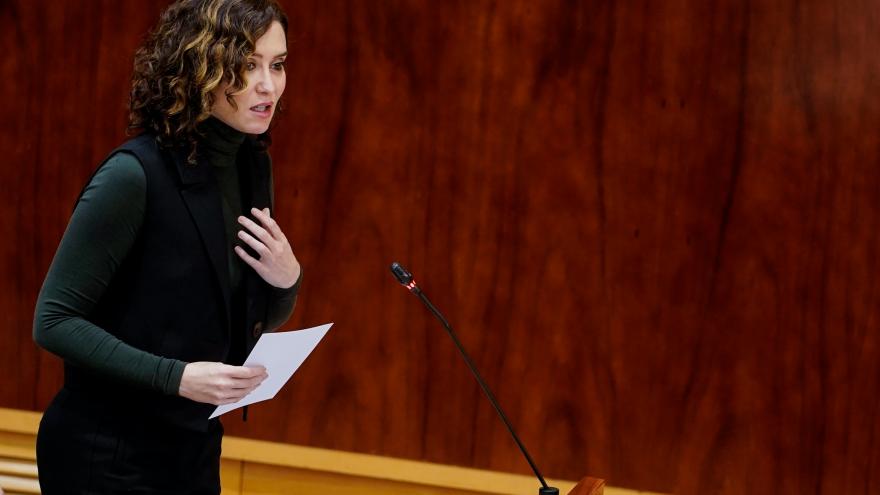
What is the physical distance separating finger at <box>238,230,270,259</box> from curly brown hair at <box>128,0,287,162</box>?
0.06 meters

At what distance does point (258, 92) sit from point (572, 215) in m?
0.63

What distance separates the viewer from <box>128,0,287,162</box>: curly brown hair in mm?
752

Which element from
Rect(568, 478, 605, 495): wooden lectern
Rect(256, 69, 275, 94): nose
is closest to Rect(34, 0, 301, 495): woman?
Rect(256, 69, 275, 94): nose

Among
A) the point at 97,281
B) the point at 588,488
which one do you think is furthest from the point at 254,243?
the point at 588,488

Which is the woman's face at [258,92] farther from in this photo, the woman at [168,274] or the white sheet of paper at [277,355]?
the white sheet of paper at [277,355]

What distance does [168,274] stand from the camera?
0.73m

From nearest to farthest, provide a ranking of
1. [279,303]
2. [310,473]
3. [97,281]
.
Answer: [97,281]
[279,303]
[310,473]

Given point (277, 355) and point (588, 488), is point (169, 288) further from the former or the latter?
point (588, 488)

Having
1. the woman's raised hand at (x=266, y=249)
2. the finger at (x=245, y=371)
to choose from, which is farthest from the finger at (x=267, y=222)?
the finger at (x=245, y=371)

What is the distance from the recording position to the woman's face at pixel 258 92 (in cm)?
78

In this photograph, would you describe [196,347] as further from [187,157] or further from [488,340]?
[488,340]

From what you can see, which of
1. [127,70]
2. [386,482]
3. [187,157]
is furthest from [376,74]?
[187,157]

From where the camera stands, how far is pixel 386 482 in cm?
143

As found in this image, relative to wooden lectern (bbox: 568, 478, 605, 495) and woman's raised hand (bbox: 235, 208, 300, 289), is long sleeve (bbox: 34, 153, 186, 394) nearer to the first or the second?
woman's raised hand (bbox: 235, 208, 300, 289)
